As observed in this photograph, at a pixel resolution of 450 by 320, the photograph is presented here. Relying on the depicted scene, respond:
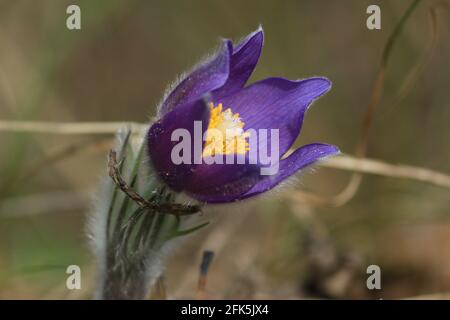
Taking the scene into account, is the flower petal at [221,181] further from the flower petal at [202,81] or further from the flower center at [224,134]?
the flower petal at [202,81]

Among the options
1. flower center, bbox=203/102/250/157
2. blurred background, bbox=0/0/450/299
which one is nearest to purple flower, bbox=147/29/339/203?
flower center, bbox=203/102/250/157

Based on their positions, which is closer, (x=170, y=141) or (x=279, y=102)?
(x=170, y=141)

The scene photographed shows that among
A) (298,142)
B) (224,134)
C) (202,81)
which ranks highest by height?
(298,142)

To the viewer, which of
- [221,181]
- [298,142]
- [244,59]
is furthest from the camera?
[298,142]

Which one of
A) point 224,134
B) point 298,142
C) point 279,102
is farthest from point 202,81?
point 298,142

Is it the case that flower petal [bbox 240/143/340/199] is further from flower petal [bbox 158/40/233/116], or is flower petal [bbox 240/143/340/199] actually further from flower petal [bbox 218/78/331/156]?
flower petal [bbox 158/40/233/116]

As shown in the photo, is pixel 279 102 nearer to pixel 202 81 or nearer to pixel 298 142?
pixel 202 81
